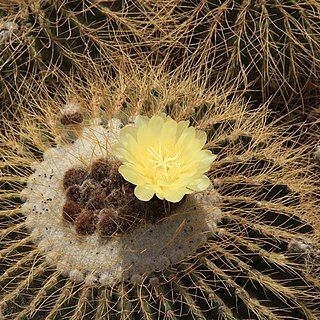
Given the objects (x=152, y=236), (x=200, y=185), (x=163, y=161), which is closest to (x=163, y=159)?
(x=163, y=161)

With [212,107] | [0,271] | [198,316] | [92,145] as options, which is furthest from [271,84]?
[0,271]

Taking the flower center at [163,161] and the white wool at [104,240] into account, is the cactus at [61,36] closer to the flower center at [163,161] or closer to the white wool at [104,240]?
the white wool at [104,240]

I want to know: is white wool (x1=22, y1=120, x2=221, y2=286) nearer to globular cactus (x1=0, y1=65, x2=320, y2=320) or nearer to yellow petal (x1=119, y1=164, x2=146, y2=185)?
globular cactus (x1=0, y1=65, x2=320, y2=320)

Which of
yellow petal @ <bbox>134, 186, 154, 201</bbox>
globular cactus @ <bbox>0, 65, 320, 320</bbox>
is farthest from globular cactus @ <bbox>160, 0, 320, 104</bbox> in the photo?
yellow petal @ <bbox>134, 186, 154, 201</bbox>

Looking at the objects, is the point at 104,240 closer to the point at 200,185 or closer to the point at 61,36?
the point at 200,185

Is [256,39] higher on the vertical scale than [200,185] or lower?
higher

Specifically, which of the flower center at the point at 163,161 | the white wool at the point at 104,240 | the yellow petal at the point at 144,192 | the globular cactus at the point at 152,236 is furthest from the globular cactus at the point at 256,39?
the yellow petal at the point at 144,192
